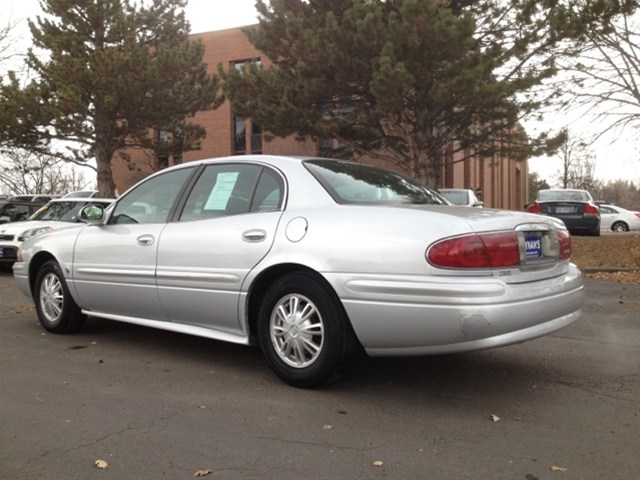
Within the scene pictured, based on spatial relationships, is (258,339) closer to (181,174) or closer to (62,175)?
(181,174)

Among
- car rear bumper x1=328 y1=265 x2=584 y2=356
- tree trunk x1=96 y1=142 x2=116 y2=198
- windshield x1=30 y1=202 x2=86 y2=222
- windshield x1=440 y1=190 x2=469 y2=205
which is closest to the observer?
car rear bumper x1=328 y1=265 x2=584 y2=356

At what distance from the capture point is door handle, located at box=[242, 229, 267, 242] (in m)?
4.15

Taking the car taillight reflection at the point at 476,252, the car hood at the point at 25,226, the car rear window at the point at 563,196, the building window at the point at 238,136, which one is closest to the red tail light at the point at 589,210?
the car rear window at the point at 563,196

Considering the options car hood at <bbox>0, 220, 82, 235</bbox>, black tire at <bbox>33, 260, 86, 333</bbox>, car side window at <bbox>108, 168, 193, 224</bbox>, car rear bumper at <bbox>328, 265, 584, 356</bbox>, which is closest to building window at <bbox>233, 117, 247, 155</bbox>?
car hood at <bbox>0, 220, 82, 235</bbox>

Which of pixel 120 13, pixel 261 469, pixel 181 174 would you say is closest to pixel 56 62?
pixel 120 13

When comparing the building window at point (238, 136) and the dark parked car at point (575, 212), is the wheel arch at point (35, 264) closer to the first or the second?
the dark parked car at point (575, 212)

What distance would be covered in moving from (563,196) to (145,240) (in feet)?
50.3

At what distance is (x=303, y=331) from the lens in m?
3.96

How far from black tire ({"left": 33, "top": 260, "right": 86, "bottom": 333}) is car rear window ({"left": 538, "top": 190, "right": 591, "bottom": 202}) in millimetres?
14552

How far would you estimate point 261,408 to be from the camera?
12.3 ft

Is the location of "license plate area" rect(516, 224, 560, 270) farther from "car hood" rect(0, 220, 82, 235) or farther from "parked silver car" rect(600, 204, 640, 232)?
"parked silver car" rect(600, 204, 640, 232)

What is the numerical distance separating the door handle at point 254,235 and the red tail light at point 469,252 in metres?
1.20

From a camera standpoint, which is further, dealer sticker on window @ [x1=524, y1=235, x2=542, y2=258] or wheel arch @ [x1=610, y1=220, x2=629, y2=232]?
wheel arch @ [x1=610, y1=220, x2=629, y2=232]

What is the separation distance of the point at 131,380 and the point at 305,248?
1608 mm
